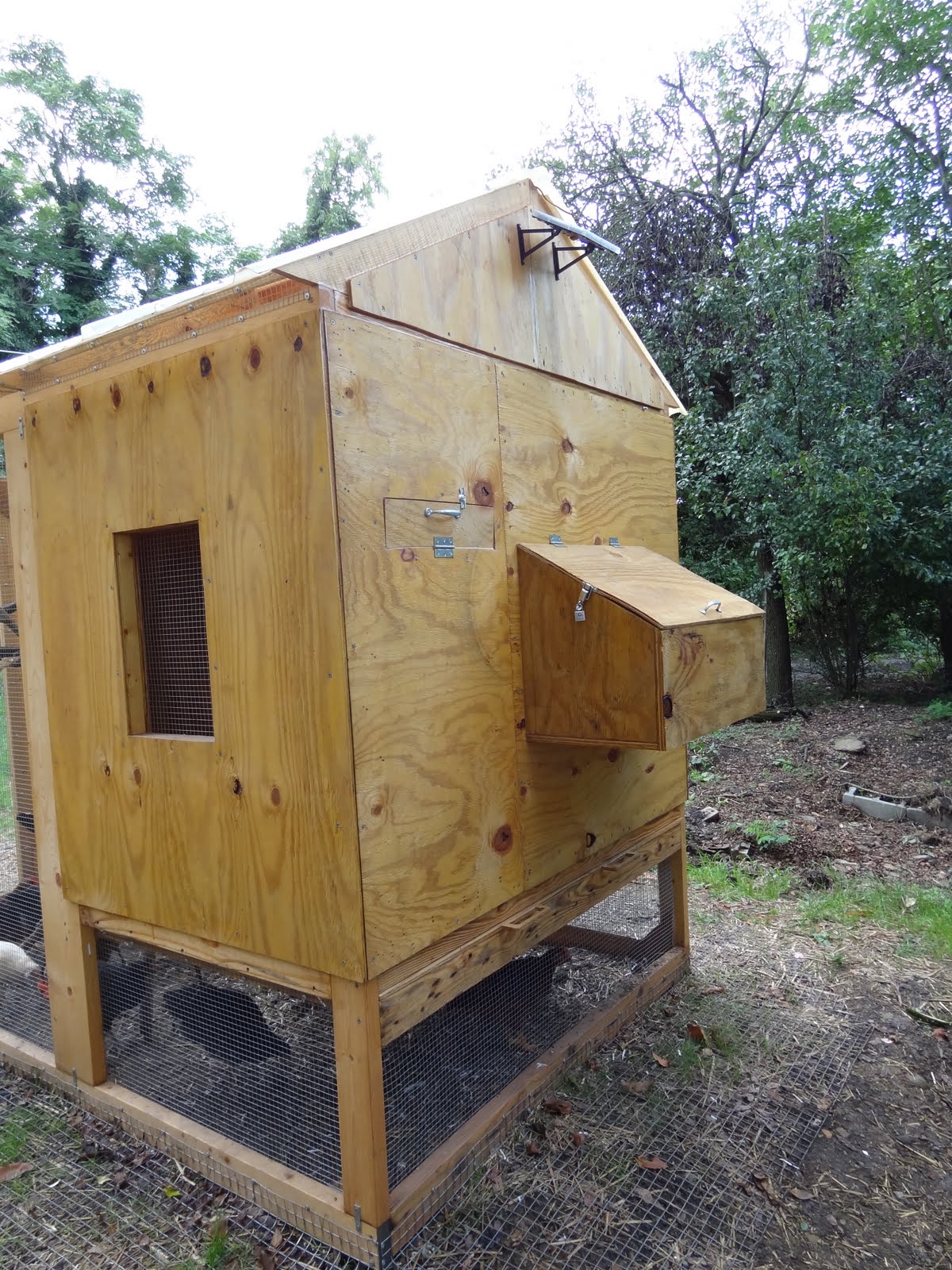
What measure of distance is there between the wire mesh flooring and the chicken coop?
0.09 m

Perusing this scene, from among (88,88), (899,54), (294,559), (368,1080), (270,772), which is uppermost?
(88,88)

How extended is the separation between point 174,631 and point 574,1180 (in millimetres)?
1950

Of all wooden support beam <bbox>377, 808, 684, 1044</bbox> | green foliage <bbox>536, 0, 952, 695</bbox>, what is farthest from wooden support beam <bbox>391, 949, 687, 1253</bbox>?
green foliage <bbox>536, 0, 952, 695</bbox>

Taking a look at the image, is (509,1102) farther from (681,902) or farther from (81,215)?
(81,215)

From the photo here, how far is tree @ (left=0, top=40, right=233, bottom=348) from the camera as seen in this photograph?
14750 millimetres

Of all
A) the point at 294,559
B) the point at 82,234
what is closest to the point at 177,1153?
the point at 294,559

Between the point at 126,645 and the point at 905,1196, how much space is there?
8.90ft

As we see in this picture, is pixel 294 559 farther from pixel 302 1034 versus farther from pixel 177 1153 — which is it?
pixel 177 1153

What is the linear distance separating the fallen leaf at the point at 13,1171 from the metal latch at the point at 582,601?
229 cm

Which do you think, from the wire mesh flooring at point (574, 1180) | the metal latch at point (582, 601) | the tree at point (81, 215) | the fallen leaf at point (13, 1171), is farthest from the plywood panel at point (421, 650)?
the tree at point (81, 215)

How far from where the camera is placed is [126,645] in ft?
7.66

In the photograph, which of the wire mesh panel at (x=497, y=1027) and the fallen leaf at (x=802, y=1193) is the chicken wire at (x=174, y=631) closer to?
the wire mesh panel at (x=497, y=1027)

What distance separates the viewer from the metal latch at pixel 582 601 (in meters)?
2.29

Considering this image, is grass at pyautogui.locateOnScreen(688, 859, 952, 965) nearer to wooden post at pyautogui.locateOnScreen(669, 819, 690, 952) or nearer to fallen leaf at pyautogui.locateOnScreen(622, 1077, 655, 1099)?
wooden post at pyautogui.locateOnScreen(669, 819, 690, 952)
